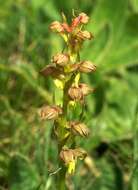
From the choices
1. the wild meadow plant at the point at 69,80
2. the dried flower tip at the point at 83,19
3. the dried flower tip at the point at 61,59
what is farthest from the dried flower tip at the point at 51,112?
the dried flower tip at the point at 83,19

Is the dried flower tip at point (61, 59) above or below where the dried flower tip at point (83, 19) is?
below

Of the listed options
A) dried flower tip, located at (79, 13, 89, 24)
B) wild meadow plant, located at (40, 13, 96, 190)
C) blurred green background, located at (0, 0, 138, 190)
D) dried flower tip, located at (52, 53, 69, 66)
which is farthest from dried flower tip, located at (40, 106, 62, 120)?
blurred green background, located at (0, 0, 138, 190)

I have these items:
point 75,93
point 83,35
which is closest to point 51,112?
point 75,93

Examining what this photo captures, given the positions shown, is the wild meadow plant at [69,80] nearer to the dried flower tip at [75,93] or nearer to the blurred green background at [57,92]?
the dried flower tip at [75,93]

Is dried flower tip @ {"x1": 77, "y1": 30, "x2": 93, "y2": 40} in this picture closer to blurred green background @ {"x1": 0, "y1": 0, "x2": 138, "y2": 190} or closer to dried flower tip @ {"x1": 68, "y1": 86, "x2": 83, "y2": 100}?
dried flower tip @ {"x1": 68, "y1": 86, "x2": 83, "y2": 100}

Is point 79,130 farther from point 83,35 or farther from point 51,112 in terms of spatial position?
point 83,35
